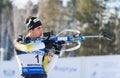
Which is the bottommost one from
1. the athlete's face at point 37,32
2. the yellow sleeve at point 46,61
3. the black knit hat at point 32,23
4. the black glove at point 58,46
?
the yellow sleeve at point 46,61

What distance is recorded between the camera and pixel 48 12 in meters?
40.3

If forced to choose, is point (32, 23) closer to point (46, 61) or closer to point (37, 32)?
point (37, 32)

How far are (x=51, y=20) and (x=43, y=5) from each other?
3.38 meters

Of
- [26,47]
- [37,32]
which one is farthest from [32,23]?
[26,47]

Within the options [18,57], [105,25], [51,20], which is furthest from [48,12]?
[18,57]

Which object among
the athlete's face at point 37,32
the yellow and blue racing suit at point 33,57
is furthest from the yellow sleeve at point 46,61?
the athlete's face at point 37,32

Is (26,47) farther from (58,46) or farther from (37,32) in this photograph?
(58,46)

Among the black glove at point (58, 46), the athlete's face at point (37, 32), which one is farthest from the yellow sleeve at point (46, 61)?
the athlete's face at point (37, 32)

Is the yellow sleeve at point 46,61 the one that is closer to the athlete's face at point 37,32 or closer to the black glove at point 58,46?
the black glove at point 58,46

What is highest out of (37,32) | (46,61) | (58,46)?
(37,32)

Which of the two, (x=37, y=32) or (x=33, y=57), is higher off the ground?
(x=37, y=32)

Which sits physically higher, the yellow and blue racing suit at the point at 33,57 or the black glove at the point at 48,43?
the black glove at the point at 48,43

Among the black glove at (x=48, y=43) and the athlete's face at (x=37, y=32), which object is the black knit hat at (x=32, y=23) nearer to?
the athlete's face at (x=37, y=32)

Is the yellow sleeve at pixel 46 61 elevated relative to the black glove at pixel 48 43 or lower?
lower
